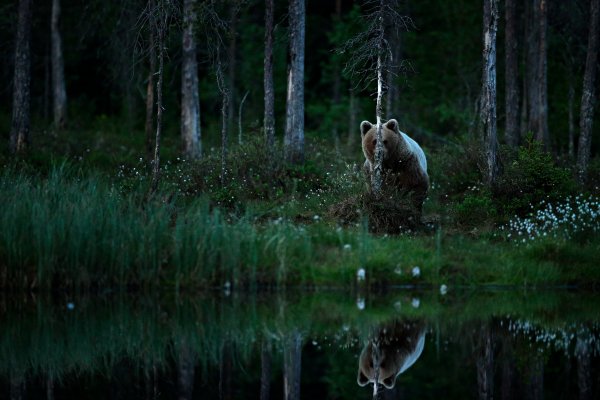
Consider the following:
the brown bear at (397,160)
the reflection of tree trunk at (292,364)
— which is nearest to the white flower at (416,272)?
the reflection of tree trunk at (292,364)

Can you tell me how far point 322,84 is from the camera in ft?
144

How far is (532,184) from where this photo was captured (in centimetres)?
1703

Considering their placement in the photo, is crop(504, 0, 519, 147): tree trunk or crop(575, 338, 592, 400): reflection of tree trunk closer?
crop(575, 338, 592, 400): reflection of tree trunk

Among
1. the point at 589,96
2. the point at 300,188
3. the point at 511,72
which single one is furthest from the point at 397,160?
the point at 511,72

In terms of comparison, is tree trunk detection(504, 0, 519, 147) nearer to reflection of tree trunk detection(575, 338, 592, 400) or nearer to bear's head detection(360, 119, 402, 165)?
bear's head detection(360, 119, 402, 165)

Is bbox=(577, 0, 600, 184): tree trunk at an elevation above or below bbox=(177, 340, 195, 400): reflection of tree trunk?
above

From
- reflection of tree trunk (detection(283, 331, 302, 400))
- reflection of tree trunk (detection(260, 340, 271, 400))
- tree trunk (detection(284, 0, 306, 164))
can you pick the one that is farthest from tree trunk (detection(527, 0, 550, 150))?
reflection of tree trunk (detection(260, 340, 271, 400))

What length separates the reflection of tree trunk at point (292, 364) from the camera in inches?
318

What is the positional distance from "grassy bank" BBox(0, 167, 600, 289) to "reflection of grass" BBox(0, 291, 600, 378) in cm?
46

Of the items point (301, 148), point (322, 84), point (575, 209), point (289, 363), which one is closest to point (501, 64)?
point (322, 84)

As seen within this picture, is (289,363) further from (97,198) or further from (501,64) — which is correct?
(501,64)

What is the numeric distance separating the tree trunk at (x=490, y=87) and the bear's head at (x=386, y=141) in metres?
2.31

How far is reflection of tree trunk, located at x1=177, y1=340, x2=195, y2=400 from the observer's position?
8.02 meters

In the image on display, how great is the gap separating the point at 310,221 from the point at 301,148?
201 inches
